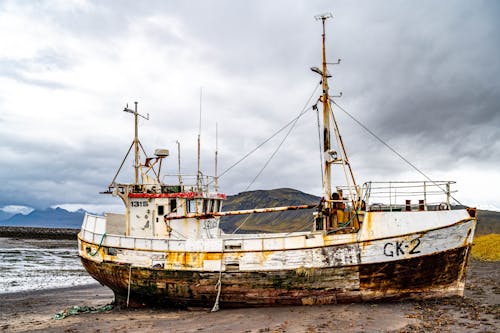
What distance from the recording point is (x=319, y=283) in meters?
14.3

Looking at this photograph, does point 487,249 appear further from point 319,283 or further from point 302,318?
point 302,318

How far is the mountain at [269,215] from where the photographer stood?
124 meters

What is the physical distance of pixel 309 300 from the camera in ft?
47.5

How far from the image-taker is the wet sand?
11227 millimetres

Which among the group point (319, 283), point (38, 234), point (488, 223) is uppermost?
point (488, 223)

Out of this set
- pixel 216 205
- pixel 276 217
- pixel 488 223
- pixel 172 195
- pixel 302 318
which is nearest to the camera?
pixel 302 318

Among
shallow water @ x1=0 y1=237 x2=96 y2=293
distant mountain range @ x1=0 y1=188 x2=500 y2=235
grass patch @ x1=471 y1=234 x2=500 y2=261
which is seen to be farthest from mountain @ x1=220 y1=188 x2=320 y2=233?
shallow water @ x1=0 y1=237 x2=96 y2=293

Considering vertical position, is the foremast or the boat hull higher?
the foremast

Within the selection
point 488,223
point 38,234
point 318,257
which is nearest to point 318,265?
point 318,257

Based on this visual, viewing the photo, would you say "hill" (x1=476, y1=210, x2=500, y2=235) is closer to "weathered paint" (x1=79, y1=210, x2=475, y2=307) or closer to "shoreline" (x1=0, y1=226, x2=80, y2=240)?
"weathered paint" (x1=79, y1=210, x2=475, y2=307)

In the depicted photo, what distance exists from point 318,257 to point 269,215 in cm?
13254

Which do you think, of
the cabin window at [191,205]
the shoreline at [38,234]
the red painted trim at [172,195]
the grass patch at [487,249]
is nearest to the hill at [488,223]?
the grass patch at [487,249]

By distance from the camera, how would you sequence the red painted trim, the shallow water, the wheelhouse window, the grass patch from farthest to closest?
the grass patch, the shallow water, the wheelhouse window, the red painted trim

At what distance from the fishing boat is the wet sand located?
575 mm
